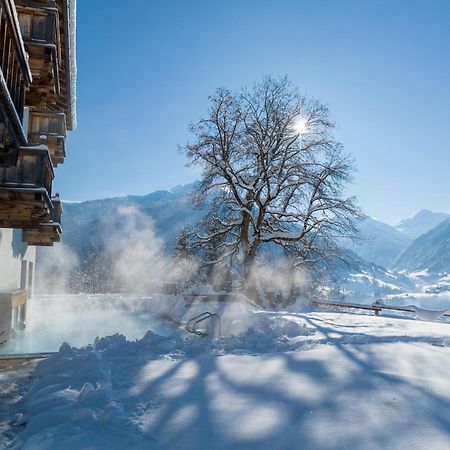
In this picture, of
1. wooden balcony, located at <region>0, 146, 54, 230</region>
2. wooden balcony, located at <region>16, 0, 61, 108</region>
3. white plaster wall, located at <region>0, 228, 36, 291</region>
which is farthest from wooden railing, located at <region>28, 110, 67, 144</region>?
wooden balcony, located at <region>16, 0, 61, 108</region>

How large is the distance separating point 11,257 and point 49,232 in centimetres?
146

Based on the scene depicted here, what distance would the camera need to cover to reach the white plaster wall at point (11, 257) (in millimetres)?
12461

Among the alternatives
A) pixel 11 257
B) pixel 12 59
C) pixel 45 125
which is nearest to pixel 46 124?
pixel 45 125

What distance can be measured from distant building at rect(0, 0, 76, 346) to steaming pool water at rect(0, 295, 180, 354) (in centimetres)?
124

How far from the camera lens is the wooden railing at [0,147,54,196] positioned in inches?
330

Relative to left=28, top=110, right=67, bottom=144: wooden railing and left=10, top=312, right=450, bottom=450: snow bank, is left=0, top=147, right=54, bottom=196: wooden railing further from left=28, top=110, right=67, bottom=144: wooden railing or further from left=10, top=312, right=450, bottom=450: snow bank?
left=28, top=110, right=67, bottom=144: wooden railing

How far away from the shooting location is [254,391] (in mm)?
4891

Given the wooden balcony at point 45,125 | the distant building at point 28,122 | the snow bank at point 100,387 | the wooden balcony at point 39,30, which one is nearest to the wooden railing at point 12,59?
the distant building at point 28,122

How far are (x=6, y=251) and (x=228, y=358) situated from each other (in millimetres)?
9276

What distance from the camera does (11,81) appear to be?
4719mm

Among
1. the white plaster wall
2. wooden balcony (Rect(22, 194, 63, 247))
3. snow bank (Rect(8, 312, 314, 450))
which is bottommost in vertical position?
snow bank (Rect(8, 312, 314, 450))

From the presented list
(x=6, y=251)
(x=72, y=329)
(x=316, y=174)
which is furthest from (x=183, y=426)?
(x=316, y=174)

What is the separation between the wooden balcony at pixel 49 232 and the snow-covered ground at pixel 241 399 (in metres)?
6.40

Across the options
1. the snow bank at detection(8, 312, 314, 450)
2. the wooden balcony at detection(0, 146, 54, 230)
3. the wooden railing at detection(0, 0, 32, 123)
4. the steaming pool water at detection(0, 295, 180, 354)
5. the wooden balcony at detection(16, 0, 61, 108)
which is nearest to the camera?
the snow bank at detection(8, 312, 314, 450)
